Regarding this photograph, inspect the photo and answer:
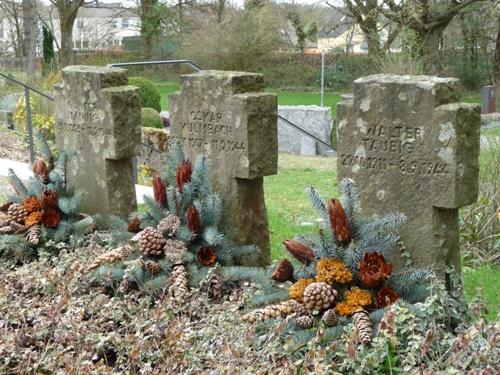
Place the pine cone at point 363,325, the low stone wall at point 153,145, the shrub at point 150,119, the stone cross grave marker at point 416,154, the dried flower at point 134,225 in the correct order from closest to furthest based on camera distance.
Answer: the pine cone at point 363,325, the stone cross grave marker at point 416,154, the dried flower at point 134,225, the low stone wall at point 153,145, the shrub at point 150,119

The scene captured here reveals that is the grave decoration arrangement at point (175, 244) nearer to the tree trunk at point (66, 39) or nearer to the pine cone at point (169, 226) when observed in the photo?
the pine cone at point (169, 226)

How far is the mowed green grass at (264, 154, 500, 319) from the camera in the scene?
A: 233 inches

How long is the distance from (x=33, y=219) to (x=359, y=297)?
3020 mm

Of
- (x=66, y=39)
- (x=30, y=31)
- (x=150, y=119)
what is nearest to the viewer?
(x=150, y=119)

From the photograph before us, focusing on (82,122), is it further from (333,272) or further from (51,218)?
(333,272)

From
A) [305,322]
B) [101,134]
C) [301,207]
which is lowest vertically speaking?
[301,207]

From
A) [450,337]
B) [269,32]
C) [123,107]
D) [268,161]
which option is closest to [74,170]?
[123,107]

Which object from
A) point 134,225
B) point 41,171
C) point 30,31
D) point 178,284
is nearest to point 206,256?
point 178,284

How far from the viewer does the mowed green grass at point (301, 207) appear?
5.92 metres

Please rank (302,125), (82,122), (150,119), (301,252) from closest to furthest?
(301,252)
(82,122)
(150,119)
(302,125)

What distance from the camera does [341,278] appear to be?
4.49 metres

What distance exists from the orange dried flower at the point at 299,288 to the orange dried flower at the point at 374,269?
299 millimetres

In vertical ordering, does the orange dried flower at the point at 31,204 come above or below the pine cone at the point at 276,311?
above

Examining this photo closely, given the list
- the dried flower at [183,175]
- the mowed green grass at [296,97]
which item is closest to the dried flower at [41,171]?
the dried flower at [183,175]
